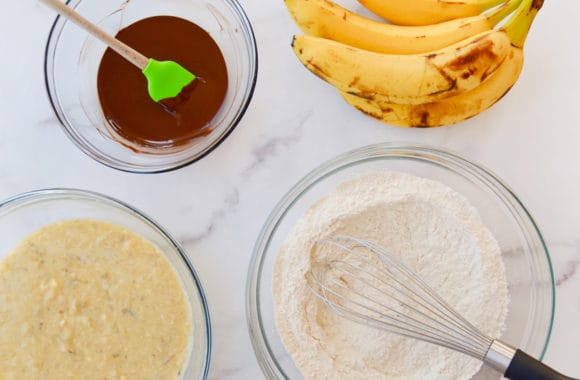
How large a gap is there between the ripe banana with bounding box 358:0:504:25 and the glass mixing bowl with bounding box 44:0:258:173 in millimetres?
241

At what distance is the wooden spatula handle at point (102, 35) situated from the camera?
42.4 inches

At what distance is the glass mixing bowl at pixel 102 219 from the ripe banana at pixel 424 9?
0.55 m

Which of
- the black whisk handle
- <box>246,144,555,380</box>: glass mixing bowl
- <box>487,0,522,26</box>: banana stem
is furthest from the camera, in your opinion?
<box>246,144,555,380</box>: glass mixing bowl

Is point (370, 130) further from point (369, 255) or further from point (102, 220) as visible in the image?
point (102, 220)

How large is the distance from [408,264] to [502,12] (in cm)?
45

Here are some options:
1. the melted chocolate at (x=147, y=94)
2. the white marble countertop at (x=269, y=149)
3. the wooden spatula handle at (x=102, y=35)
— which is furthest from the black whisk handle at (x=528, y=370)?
the wooden spatula handle at (x=102, y=35)

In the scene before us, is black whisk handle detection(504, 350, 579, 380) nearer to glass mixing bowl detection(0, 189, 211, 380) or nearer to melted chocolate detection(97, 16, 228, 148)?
glass mixing bowl detection(0, 189, 211, 380)

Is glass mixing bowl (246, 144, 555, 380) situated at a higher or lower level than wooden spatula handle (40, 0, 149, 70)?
lower

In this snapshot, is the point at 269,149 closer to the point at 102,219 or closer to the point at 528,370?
the point at 102,219

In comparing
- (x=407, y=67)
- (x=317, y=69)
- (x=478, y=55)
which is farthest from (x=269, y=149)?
(x=478, y=55)

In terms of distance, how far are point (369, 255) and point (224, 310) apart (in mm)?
288

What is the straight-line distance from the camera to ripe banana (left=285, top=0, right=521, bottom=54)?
1.12 meters

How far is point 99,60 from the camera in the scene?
1256 millimetres

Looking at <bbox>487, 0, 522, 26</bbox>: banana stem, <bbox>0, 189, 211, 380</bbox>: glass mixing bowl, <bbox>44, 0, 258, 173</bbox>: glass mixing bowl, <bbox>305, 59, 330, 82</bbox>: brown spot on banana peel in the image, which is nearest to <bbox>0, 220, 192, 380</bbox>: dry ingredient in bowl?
<bbox>0, 189, 211, 380</bbox>: glass mixing bowl
